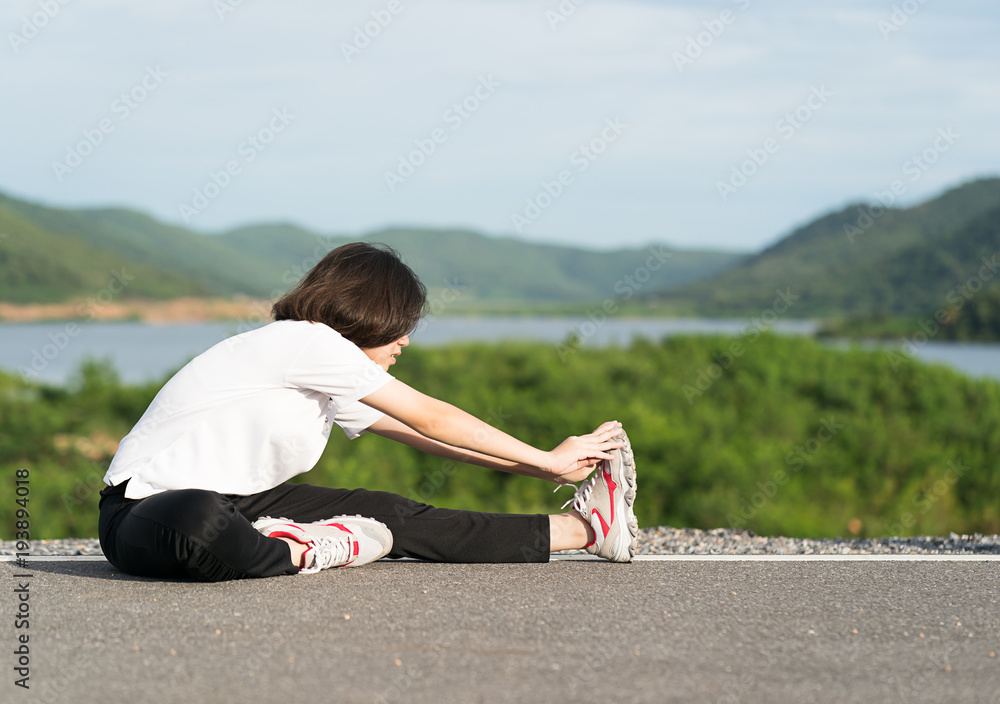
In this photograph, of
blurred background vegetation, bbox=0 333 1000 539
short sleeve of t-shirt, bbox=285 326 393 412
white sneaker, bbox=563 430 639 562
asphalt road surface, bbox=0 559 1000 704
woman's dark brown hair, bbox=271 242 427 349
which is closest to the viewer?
asphalt road surface, bbox=0 559 1000 704

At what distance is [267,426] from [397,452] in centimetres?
1807

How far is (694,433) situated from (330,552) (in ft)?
65.9

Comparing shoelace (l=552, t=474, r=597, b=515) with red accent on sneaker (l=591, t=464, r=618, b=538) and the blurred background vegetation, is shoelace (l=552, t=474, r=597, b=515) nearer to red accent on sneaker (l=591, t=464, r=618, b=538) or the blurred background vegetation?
red accent on sneaker (l=591, t=464, r=618, b=538)

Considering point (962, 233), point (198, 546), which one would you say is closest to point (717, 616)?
point (198, 546)

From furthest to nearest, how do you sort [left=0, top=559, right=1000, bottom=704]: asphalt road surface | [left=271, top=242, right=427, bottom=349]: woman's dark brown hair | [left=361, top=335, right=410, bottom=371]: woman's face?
[left=361, top=335, right=410, bottom=371]: woman's face
[left=271, top=242, right=427, bottom=349]: woman's dark brown hair
[left=0, top=559, right=1000, bottom=704]: asphalt road surface

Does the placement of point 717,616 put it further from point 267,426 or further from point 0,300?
point 0,300

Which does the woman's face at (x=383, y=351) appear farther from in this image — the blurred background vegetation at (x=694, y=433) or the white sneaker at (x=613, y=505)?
the blurred background vegetation at (x=694, y=433)

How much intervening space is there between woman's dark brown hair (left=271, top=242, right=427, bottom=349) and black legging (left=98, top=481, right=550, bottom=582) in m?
0.74

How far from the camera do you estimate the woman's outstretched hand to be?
3.60m

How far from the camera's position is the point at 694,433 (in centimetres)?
2297

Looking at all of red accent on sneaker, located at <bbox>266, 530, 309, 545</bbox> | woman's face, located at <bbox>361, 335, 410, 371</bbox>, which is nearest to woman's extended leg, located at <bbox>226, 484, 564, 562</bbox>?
red accent on sneaker, located at <bbox>266, 530, 309, 545</bbox>

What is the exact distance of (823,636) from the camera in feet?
9.57

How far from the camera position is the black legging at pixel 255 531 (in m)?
3.31

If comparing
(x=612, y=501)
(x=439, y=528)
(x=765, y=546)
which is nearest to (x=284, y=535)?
(x=439, y=528)
